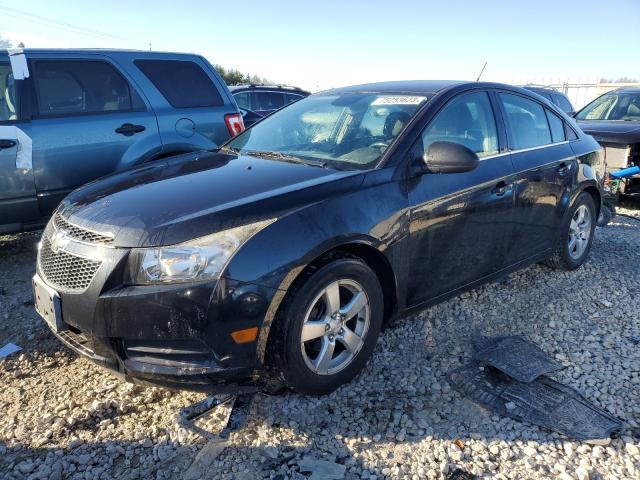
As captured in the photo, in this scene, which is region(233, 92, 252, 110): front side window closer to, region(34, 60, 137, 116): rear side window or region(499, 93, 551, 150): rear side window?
region(34, 60, 137, 116): rear side window

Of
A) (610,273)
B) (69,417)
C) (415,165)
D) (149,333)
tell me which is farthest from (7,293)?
(610,273)

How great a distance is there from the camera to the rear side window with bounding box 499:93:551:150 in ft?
12.9

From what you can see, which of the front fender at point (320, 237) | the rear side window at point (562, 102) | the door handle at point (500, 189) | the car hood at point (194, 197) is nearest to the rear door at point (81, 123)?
the car hood at point (194, 197)

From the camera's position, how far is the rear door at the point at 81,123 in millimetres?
4551

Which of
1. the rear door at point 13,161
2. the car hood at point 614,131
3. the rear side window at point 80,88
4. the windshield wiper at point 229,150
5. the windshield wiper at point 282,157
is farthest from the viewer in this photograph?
the car hood at point 614,131

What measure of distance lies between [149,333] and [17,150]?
2944 millimetres

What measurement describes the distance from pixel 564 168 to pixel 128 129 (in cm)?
390

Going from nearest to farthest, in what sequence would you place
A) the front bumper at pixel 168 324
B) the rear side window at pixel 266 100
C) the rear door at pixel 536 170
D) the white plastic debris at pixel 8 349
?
the front bumper at pixel 168 324 < the white plastic debris at pixel 8 349 < the rear door at pixel 536 170 < the rear side window at pixel 266 100

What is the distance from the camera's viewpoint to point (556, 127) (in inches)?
177

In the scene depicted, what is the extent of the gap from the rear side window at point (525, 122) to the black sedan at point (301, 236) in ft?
0.06

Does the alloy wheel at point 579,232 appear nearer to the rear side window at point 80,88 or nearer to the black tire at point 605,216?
the black tire at point 605,216

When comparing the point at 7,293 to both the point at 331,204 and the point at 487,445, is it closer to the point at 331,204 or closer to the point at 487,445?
the point at 331,204

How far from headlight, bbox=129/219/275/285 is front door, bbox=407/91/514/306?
1.18 meters

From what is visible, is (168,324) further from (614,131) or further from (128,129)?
(614,131)
